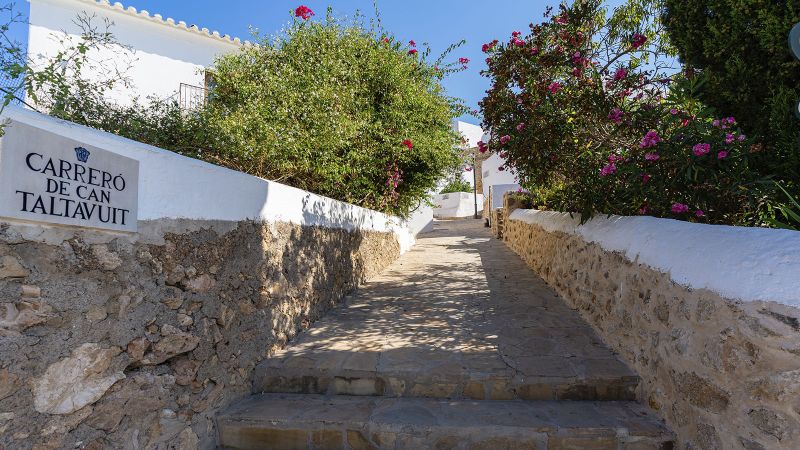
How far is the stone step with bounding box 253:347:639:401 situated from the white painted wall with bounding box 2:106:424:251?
1308 millimetres

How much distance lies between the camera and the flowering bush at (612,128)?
312 cm

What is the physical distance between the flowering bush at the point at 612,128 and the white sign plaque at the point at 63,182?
3763 millimetres

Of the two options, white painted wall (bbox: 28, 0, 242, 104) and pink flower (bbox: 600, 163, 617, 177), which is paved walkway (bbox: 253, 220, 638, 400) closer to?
pink flower (bbox: 600, 163, 617, 177)

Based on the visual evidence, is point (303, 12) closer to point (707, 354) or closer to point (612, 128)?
point (612, 128)

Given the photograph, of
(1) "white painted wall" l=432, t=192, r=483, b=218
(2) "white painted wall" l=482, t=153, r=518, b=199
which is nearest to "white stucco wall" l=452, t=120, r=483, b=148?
(2) "white painted wall" l=482, t=153, r=518, b=199

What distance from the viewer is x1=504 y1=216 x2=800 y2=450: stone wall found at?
1680 millimetres

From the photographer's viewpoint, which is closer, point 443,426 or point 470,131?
point 443,426

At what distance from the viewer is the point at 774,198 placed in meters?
2.94

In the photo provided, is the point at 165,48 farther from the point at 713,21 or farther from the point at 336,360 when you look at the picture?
the point at 713,21

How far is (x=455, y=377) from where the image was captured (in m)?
3.00

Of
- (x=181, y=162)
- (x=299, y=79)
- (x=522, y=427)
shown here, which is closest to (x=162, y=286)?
(x=181, y=162)

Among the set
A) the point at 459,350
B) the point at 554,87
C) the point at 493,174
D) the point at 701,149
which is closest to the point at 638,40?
the point at 554,87

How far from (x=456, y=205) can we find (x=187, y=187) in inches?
1014

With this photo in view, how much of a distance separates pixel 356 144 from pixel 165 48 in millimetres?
7758
